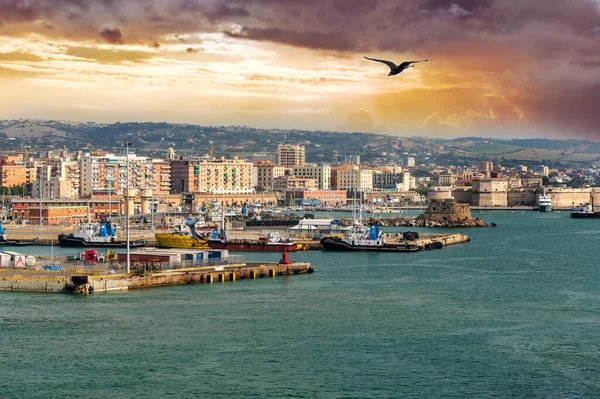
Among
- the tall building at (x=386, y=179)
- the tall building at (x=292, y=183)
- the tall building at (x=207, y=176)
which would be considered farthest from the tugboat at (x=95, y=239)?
the tall building at (x=386, y=179)

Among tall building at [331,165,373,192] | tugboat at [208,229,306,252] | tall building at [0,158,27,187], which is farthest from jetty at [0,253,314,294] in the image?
tall building at [331,165,373,192]

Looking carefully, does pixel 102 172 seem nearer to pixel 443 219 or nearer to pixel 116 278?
pixel 443 219

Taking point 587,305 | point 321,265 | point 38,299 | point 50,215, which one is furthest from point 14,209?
point 587,305

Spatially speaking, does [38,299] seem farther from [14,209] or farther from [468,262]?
[14,209]

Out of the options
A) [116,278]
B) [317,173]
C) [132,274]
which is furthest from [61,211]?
[317,173]

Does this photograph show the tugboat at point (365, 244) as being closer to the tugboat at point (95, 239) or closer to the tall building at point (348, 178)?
the tugboat at point (95, 239)

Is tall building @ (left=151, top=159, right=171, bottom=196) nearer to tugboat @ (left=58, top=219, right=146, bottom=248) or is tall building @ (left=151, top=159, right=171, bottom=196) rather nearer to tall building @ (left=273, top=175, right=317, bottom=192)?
tall building @ (left=273, top=175, right=317, bottom=192)

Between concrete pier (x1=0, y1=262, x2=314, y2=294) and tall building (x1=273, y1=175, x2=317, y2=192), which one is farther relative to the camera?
tall building (x1=273, y1=175, x2=317, y2=192)
